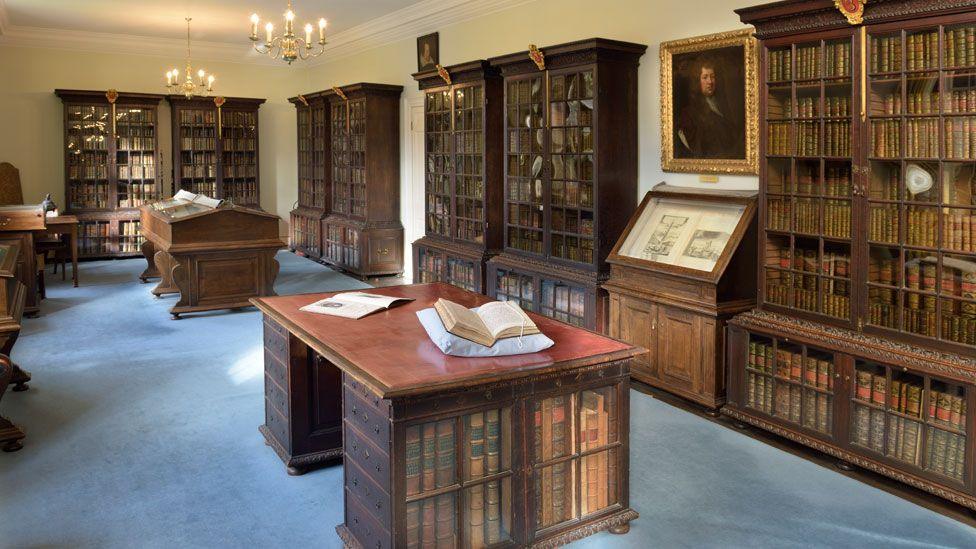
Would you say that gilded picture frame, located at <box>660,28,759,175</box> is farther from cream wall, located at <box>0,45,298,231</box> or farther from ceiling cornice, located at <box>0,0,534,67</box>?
cream wall, located at <box>0,45,298,231</box>

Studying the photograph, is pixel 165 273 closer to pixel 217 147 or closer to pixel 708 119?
pixel 217 147

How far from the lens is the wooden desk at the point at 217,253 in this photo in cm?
803

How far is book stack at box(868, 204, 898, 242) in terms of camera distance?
4.06 metres

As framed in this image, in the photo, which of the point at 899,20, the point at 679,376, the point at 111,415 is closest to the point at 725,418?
the point at 679,376

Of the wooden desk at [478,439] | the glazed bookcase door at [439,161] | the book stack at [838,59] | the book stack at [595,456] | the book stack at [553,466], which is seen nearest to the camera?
the wooden desk at [478,439]

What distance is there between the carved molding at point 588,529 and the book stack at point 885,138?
2282 millimetres

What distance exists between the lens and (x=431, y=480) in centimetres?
292

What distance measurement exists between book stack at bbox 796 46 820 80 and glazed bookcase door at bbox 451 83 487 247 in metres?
3.73

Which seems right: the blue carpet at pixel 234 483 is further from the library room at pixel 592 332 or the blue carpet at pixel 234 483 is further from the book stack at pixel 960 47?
the book stack at pixel 960 47

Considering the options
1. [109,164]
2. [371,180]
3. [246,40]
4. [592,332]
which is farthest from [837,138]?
[109,164]

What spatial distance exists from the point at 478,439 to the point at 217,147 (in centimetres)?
1157

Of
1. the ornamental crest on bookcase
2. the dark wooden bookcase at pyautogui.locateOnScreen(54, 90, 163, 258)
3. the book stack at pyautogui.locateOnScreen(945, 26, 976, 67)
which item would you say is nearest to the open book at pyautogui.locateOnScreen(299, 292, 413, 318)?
the ornamental crest on bookcase

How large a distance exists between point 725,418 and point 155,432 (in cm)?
361

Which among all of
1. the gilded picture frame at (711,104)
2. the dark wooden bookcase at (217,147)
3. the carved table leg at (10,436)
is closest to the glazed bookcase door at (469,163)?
the gilded picture frame at (711,104)
